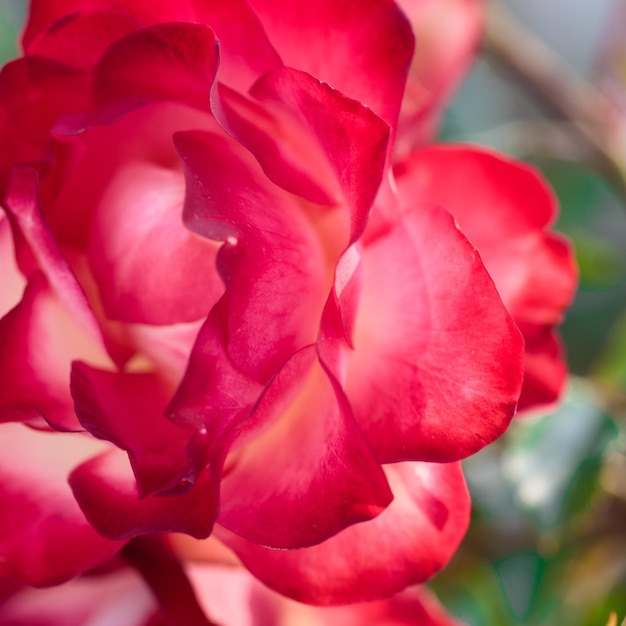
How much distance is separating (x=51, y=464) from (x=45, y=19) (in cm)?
15

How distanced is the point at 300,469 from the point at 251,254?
7 centimetres

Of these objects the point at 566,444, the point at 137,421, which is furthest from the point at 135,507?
the point at 566,444

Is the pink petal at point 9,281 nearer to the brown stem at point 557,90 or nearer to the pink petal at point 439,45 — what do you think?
the pink petal at point 439,45

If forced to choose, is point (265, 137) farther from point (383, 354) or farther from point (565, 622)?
point (565, 622)

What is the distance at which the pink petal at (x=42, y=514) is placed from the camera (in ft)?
0.89

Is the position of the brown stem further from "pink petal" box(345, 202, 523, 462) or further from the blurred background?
"pink petal" box(345, 202, 523, 462)

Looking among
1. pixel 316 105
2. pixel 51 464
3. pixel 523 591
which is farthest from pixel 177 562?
pixel 523 591

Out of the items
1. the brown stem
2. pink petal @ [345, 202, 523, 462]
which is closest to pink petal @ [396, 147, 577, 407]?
pink petal @ [345, 202, 523, 462]

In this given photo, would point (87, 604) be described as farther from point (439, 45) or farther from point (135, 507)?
point (439, 45)

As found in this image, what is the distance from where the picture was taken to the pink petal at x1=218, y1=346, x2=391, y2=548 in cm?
24

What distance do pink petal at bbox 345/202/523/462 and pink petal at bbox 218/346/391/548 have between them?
0.01 meters

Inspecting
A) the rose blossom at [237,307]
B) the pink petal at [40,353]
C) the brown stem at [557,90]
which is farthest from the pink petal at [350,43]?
the brown stem at [557,90]

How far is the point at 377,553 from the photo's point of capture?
0.92 feet

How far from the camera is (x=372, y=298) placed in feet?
0.95
